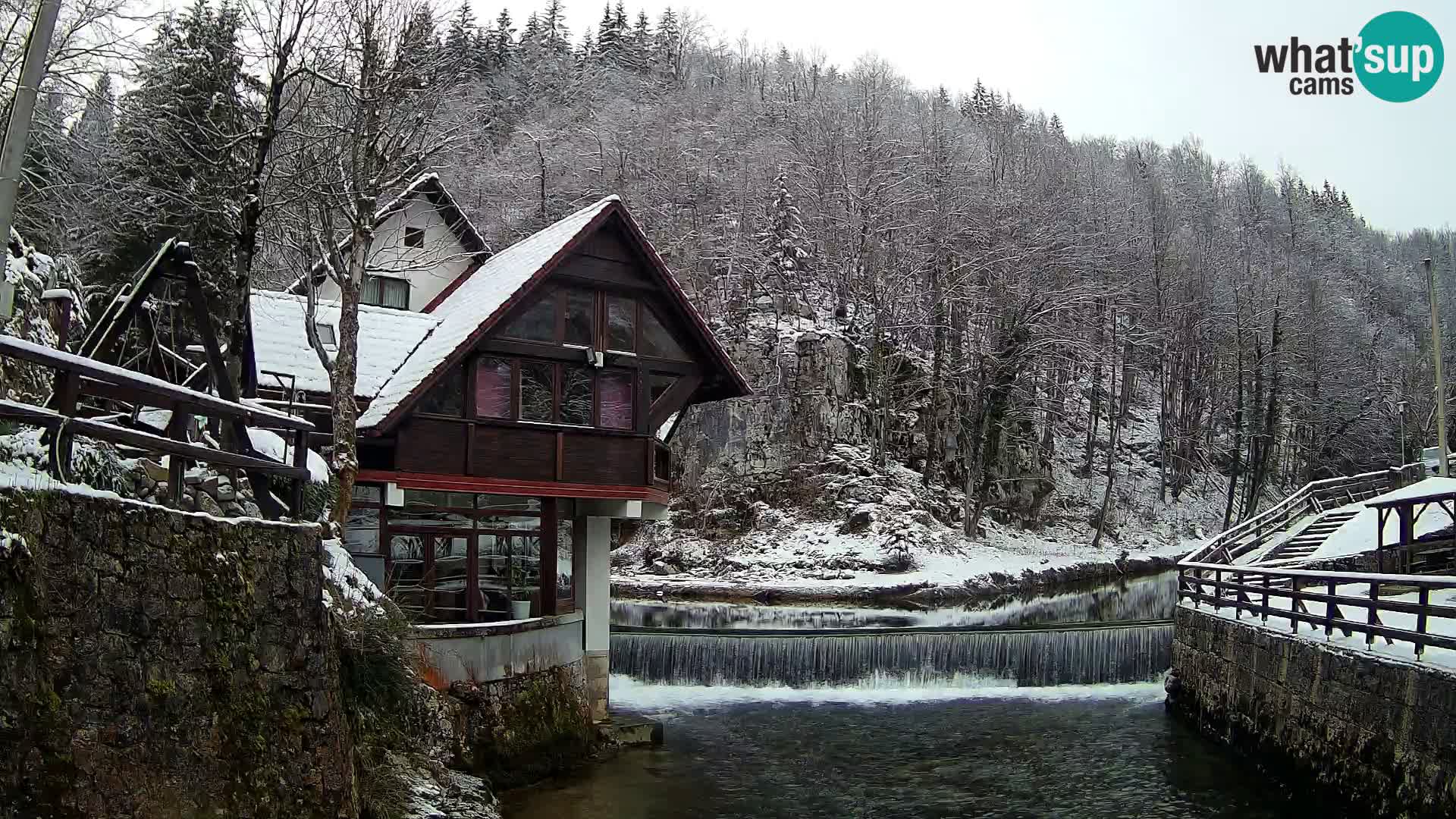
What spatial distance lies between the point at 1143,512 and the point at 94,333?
47.5m

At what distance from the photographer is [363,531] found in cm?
1908

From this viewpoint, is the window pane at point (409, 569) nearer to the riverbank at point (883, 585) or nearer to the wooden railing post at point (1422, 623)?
the wooden railing post at point (1422, 623)

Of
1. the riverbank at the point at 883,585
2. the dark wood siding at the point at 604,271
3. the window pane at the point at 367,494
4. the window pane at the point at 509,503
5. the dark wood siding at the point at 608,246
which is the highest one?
the dark wood siding at the point at 608,246

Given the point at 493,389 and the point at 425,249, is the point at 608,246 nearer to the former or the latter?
the point at 493,389

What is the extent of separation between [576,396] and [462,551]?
3.29 m

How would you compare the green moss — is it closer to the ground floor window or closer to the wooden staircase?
the ground floor window

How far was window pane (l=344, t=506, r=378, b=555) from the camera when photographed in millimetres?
18953

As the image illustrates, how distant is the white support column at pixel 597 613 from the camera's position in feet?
67.6

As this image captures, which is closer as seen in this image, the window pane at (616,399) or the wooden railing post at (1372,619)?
the wooden railing post at (1372,619)

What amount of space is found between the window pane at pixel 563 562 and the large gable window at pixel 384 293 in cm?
610

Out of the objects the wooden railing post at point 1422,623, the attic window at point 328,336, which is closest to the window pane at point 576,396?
the attic window at point 328,336

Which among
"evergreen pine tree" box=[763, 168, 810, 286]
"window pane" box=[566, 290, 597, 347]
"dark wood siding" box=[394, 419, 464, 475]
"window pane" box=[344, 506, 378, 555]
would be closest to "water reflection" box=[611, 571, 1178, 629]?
"window pane" box=[344, 506, 378, 555]

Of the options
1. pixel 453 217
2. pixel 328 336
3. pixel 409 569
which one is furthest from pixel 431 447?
pixel 453 217

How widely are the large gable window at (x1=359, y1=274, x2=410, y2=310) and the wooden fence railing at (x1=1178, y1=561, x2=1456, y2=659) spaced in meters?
18.0
